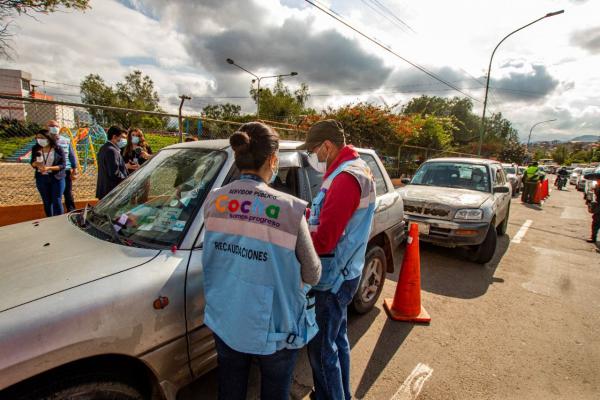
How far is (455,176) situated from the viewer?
634 centimetres

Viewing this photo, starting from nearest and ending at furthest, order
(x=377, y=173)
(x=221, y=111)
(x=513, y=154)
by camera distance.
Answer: (x=377, y=173)
(x=513, y=154)
(x=221, y=111)

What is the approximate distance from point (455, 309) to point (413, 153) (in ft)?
41.9

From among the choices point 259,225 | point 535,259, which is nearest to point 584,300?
point 535,259

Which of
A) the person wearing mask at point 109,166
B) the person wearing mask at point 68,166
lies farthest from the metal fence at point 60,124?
the person wearing mask at point 109,166

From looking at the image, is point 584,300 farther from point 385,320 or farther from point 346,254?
point 346,254

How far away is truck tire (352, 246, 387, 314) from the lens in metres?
3.16

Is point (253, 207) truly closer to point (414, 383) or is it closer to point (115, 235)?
point (115, 235)

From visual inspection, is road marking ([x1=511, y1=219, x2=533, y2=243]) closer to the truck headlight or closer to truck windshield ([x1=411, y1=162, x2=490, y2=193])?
truck windshield ([x1=411, y1=162, x2=490, y2=193])

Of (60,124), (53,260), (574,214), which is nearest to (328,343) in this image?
(53,260)

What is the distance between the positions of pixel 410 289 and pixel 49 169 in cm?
579

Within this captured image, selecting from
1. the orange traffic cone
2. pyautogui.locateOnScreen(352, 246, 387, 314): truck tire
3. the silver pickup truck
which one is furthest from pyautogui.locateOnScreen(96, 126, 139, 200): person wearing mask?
the orange traffic cone

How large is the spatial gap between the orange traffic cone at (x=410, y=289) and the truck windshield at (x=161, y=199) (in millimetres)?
2328

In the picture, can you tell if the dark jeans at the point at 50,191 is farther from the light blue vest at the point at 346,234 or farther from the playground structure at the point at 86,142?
the playground structure at the point at 86,142

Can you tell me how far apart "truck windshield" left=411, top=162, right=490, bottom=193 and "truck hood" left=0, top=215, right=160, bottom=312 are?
5953mm
